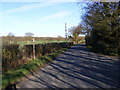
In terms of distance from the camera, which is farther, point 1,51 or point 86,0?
point 86,0

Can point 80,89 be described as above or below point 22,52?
below

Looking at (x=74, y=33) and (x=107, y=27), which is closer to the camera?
(x=107, y=27)

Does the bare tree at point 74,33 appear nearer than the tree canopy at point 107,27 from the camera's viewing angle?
No

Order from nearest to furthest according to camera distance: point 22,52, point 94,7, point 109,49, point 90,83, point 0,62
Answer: point 90,83 → point 0,62 → point 22,52 → point 109,49 → point 94,7

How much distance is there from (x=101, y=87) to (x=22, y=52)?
7.96 metres

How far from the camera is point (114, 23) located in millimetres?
17078

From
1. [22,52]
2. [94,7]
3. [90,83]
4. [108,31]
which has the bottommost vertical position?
[90,83]

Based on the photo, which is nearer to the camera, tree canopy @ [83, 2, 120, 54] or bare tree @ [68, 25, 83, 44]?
tree canopy @ [83, 2, 120, 54]


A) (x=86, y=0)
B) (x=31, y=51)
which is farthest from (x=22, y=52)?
(x=86, y=0)

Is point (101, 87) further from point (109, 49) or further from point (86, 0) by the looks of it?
point (86, 0)

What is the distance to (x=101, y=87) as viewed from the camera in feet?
18.4

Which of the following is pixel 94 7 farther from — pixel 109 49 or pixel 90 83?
pixel 90 83

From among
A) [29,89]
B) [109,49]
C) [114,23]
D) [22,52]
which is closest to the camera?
[29,89]

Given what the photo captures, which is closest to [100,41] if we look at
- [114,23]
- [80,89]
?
[114,23]
